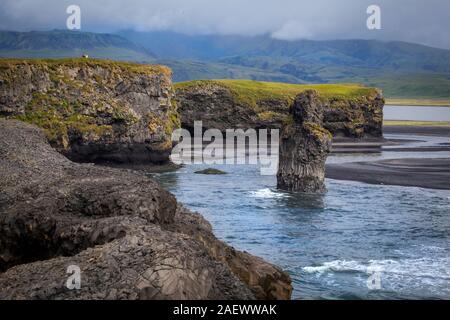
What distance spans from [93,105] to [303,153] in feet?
110

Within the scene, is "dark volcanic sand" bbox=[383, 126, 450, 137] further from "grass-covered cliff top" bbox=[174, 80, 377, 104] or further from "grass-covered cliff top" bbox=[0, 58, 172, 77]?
"grass-covered cliff top" bbox=[0, 58, 172, 77]

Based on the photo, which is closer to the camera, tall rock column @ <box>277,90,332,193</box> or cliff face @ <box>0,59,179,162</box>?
tall rock column @ <box>277,90,332,193</box>

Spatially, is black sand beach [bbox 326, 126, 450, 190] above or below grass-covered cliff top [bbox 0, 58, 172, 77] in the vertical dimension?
below

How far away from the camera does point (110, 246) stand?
19.7 metres

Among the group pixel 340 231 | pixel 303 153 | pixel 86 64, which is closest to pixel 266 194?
pixel 303 153

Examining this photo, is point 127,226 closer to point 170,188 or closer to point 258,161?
point 170,188

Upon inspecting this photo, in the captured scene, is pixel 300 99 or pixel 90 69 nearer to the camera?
pixel 300 99

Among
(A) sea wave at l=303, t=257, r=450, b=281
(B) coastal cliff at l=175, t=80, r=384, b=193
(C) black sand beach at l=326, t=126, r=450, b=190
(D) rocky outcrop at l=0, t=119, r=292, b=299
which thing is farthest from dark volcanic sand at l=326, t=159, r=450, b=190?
(D) rocky outcrop at l=0, t=119, r=292, b=299

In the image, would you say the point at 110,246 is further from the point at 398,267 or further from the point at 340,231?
the point at 340,231

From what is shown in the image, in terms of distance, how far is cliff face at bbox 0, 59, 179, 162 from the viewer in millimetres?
78812

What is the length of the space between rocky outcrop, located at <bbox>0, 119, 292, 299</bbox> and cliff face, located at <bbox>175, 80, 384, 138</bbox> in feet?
300
